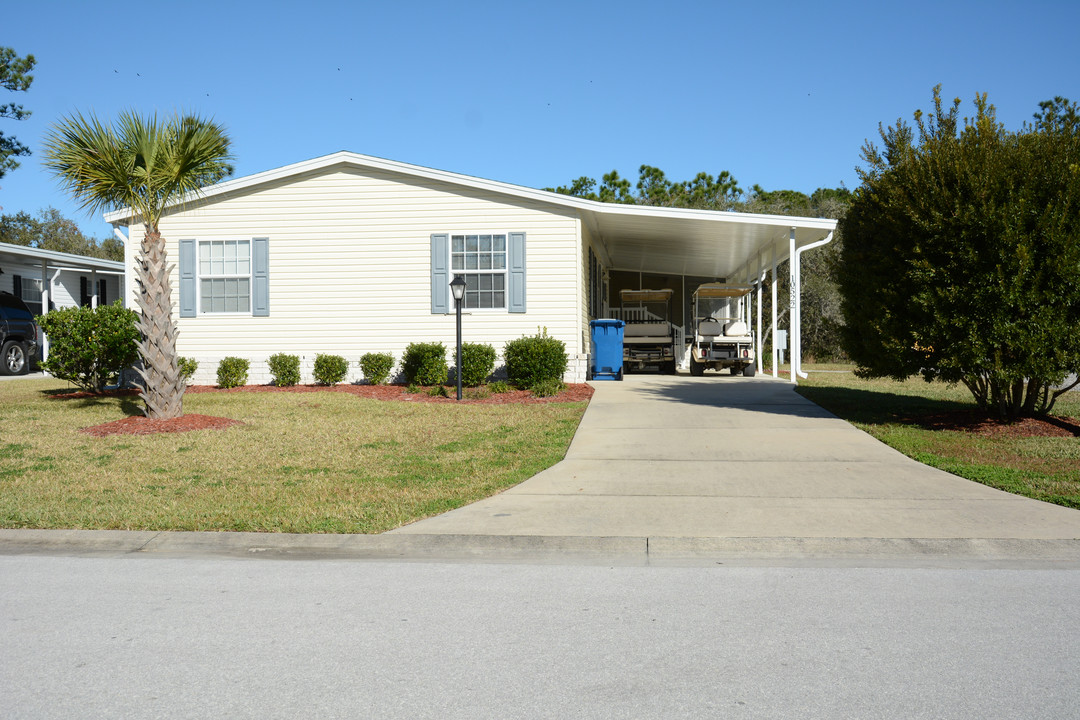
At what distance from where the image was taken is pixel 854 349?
12.7 m

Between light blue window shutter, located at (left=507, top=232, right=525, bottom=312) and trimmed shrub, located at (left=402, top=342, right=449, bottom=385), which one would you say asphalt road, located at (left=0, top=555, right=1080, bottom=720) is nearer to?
trimmed shrub, located at (left=402, top=342, right=449, bottom=385)

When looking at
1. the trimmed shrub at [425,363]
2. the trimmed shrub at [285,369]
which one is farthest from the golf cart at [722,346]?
the trimmed shrub at [285,369]

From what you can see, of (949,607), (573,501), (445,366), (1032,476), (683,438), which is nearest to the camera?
(949,607)

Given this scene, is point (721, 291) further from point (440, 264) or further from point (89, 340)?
point (89, 340)

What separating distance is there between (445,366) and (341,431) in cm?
568

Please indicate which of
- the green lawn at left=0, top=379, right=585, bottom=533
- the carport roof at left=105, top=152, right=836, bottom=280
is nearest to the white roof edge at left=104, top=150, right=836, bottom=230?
the carport roof at left=105, top=152, right=836, bottom=280

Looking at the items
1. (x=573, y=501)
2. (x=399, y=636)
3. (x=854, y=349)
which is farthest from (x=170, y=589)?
(x=854, y=349)

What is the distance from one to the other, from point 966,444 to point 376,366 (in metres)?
11.4

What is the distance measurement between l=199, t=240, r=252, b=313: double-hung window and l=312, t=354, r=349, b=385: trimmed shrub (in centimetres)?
216

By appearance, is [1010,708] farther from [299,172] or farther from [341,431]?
[299,172]

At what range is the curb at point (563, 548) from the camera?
5902 mm

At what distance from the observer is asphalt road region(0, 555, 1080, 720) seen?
352 cm

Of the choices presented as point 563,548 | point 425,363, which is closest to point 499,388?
point 425,363

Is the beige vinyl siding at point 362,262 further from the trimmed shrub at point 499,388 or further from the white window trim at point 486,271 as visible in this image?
the trimmed shrub at point 499,388
